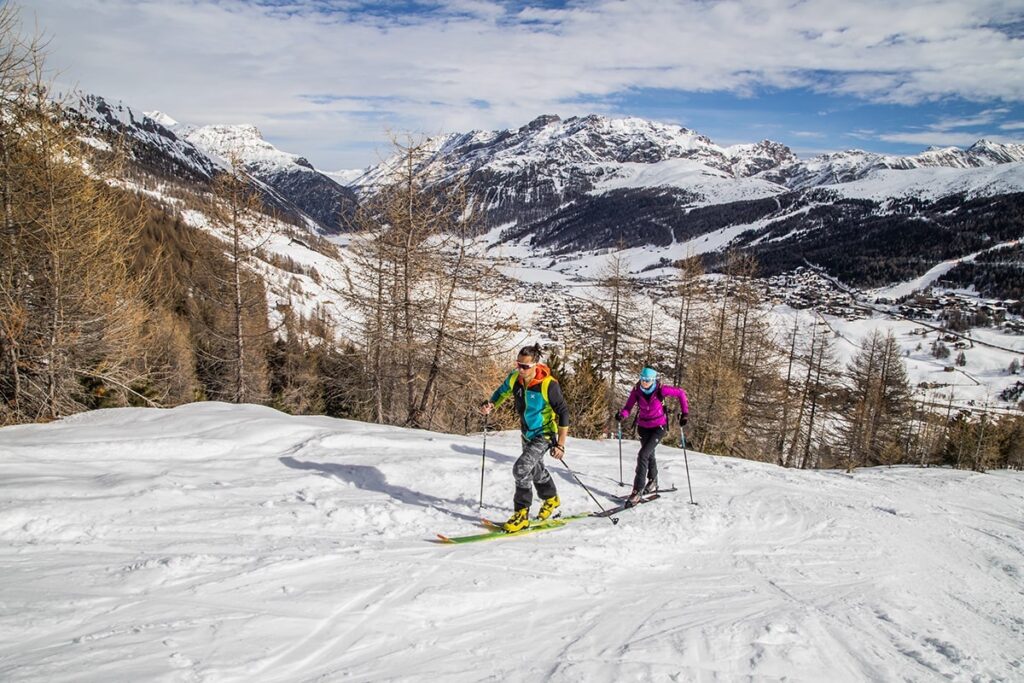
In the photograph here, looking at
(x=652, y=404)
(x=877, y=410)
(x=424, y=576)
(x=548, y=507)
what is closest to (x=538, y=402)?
(x=548, y=507)

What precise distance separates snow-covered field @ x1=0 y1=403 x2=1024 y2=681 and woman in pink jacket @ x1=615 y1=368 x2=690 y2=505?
56cm

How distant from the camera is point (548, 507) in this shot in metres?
8.06

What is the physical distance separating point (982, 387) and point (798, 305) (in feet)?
175

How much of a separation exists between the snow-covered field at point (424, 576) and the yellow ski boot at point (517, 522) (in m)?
0.31

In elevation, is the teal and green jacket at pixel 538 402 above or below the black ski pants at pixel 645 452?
above

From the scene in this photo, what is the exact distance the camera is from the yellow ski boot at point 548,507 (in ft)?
26.3

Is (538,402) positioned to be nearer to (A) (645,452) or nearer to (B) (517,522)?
(B) (517,522)

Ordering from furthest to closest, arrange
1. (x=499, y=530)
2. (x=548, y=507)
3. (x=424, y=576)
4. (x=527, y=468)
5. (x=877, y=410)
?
1. (x=877, y=410)
2. (x=548, y=507)
3. (x=527, y=468)
4. (x=499, y=530)
5. (x=424, y=576)

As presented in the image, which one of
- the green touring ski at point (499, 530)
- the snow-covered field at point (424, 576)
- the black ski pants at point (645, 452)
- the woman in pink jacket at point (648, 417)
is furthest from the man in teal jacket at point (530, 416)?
the black ski pants at point (645, 452)

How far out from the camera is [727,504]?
30.5 ft

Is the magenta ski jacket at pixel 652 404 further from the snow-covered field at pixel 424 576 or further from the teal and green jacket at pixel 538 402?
the teal and green jacket at pixel 538 402

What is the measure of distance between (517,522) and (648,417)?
3.23 meters

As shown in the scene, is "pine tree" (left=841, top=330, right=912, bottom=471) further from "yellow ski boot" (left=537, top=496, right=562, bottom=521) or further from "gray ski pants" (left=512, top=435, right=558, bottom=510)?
"gray ski pants" (left=512, top=435, right=558, bottom=510)

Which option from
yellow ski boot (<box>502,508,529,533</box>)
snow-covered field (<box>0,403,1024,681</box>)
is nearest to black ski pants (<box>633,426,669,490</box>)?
snow-covered field (<box>0,403,1024,681</box>)
